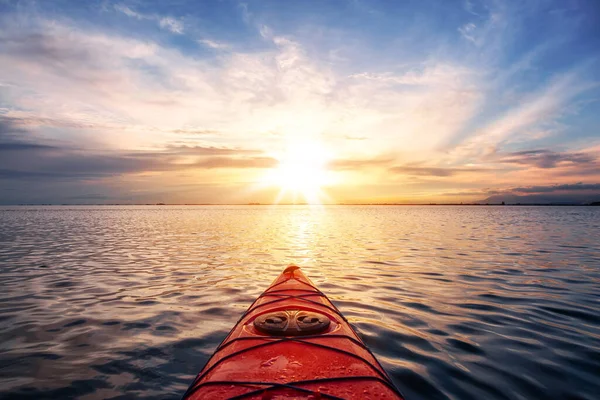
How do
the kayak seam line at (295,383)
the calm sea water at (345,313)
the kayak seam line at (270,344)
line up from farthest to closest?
the calm sea water at (345,313)
the kayak seam line at (270,344)
the kayak seam line at (295,383)

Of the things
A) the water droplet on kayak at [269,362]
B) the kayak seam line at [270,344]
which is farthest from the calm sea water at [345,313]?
the water droplet on kayak at [269,362]

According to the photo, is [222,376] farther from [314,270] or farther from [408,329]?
[314,270]

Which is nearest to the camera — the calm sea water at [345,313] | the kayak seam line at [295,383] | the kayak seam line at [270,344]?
the kayak seam line at [295,383]

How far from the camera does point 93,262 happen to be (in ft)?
46.0

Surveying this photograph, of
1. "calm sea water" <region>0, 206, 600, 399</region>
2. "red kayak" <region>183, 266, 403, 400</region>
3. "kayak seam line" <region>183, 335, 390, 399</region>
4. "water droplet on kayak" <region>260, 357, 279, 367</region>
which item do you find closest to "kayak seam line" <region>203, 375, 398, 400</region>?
"red kayak" <region>183, 266, 403, 400</region>

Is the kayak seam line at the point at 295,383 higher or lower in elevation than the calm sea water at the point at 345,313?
higher

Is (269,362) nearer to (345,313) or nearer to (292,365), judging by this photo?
(292,365)

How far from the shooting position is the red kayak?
326 centimetres

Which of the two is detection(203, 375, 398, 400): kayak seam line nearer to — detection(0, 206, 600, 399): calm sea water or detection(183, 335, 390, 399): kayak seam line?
detection(183, 335, 390, 399): kayak seam line

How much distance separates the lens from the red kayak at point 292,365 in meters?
3.26

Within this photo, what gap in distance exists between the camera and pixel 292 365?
3.72 metres

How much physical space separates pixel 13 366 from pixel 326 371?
5172 mm

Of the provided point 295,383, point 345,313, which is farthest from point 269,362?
point 345,313

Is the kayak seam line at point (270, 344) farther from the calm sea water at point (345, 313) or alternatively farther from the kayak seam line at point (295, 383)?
the calm sea water at point (345, 313)
